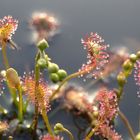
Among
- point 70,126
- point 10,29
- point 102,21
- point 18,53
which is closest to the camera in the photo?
point 10,29

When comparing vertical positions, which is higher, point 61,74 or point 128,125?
point 61,74

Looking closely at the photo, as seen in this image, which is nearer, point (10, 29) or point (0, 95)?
point (10, 29)

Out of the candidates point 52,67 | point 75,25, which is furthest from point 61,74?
point 75,25

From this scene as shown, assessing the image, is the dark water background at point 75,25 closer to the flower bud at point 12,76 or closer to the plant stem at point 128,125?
the plant stem at point 128,125

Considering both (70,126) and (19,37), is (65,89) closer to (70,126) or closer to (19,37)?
(70,126)

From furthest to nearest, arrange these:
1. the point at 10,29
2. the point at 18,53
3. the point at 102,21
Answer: the point at 102,21, the point at 18,53, the point at 10,29

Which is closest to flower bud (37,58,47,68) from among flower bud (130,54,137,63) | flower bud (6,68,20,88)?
flower bud (6,68,20,88)

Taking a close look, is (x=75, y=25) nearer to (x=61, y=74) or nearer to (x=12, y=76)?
(x=61, y=74)

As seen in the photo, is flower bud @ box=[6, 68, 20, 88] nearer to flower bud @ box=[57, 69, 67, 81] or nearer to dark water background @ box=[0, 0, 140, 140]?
flower bud @ box=[57, 69, 67, 81]

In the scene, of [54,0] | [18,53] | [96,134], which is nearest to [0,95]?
[18,53]
